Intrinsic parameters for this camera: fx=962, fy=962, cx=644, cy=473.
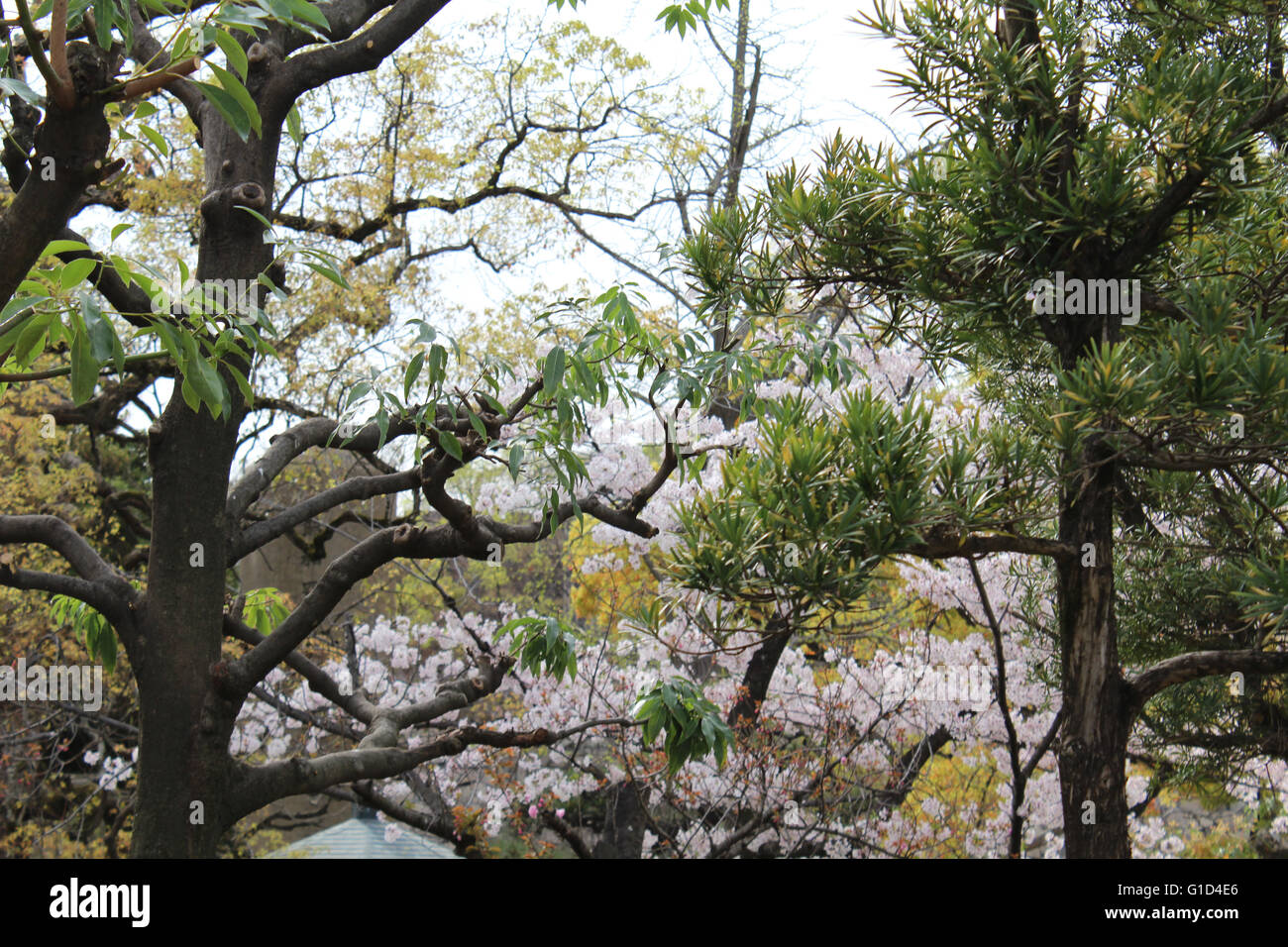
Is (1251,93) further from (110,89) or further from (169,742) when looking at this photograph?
(169,742)

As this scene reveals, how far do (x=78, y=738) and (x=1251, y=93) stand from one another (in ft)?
26.3

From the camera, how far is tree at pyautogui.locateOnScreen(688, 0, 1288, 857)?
1.58m

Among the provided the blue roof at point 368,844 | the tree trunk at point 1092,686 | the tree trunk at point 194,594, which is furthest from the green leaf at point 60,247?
the blue roof at point 368,844

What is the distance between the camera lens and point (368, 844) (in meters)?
5.79

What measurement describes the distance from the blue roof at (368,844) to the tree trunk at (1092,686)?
463cm

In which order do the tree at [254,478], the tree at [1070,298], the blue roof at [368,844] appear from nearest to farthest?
the tree at [1070,298]
the tree at [254,478]
the blue roof at [368,844]

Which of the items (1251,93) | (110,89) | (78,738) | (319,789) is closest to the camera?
(110,89)

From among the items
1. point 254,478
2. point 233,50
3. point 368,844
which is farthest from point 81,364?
point 368,844

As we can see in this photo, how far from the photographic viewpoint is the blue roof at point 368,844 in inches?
224

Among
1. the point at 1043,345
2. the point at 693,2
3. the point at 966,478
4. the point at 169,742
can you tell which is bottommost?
the point at 169,742

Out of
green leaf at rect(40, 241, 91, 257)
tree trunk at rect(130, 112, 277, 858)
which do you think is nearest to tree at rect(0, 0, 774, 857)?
tree trunk at rect(130, 112, 277, 858)

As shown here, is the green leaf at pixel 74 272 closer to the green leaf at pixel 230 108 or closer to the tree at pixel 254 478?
the green leaf at pixel 230 108

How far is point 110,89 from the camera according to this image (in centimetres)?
119
